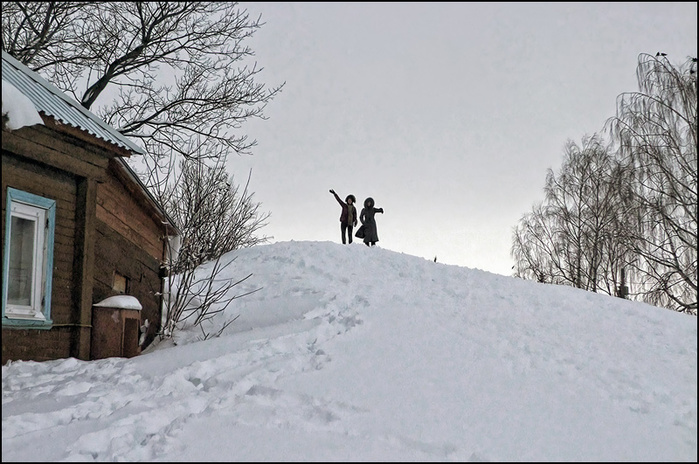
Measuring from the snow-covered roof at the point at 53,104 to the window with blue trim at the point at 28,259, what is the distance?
968mm

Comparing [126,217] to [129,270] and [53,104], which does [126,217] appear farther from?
[53,104]

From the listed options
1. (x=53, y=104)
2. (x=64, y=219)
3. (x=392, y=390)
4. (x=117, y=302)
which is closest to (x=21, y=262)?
(x=64, y=219)

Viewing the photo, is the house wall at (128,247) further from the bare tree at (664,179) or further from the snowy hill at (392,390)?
the bare tree at (664,179)

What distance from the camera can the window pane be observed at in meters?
7.09

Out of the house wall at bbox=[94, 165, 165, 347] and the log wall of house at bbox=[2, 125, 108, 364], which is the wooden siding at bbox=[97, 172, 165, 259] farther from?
the log wall of house at bbox=[2, 125, 108, 364]

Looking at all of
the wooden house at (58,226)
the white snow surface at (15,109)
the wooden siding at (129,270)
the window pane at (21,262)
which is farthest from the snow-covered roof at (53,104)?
the window pane at (21,262)

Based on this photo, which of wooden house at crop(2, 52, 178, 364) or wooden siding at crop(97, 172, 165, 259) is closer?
wooden house at crop(2, 52, 178, 364)

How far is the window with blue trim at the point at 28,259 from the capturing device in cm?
693

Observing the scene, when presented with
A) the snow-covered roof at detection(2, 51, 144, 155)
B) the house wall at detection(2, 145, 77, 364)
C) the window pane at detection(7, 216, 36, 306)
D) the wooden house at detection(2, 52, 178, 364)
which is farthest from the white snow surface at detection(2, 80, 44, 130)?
the window pane at detection(7, 216, 36, 306)

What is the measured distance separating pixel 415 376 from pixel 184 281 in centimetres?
499

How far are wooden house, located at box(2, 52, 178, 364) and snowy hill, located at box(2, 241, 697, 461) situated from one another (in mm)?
418

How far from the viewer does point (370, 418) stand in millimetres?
5086

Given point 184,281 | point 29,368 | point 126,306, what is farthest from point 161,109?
point 29,368

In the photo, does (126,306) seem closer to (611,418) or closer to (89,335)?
(89,335)
